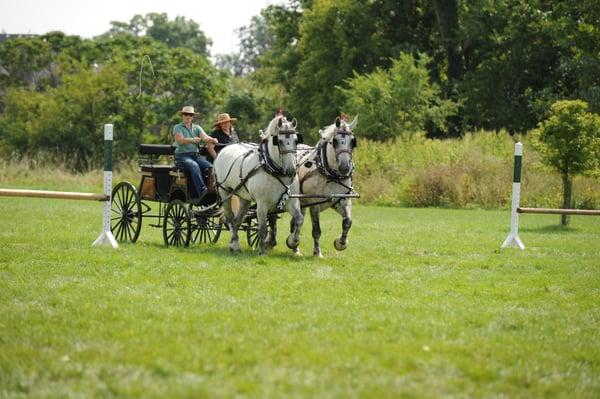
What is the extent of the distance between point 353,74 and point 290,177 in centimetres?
3524

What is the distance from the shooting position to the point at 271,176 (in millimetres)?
12695

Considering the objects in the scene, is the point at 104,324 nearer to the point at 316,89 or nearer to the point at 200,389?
the point at 200,389

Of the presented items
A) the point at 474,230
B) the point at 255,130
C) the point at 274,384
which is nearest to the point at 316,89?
the point at 255,130

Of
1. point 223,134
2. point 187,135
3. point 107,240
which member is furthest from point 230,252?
point 223,134

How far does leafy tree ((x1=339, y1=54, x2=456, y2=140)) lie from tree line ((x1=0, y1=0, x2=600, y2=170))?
6cm

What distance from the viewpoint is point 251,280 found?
10.0m

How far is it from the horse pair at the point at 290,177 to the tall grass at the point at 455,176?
43.7 feet

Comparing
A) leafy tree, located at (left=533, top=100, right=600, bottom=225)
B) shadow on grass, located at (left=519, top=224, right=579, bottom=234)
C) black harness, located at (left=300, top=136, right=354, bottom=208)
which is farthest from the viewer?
leafy tree, located at (left=533, top=100, right=600, bottom=225)

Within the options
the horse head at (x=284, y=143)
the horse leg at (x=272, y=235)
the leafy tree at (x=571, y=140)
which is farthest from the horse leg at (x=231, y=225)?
the leafy tree at (x=571, y=140)

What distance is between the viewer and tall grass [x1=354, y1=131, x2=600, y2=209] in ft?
87.4

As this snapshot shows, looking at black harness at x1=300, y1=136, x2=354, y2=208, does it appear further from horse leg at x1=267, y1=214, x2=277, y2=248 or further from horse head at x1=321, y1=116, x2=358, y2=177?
horse leg at x1=267, y1=214, x2=277, y2=248

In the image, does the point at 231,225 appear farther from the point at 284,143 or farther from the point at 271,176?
the point at 284,143

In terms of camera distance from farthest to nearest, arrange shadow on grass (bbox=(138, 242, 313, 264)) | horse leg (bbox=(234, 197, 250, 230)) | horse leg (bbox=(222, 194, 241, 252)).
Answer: horse leg (bbox=(234, 197, 250, 230)) < horse leg (bbox=(222, 194, 241, 252)) < shadow on grass (bbox=(138, 242, 313, 264))

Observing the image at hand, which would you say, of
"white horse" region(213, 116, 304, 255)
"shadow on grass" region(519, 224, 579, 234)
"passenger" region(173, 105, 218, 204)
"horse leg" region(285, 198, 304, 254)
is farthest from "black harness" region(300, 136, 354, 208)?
"shadow on grass" region(519, 224, 579, 234)
